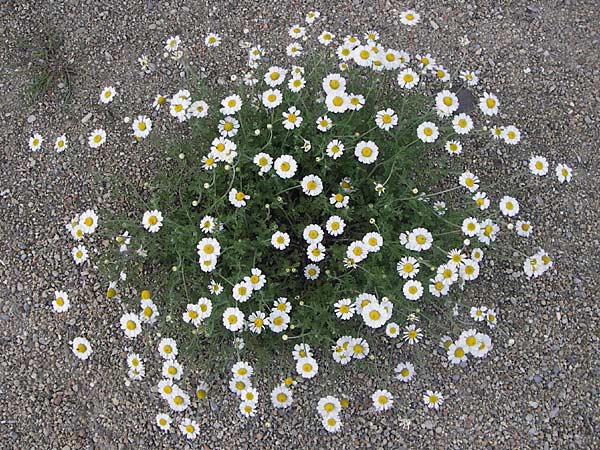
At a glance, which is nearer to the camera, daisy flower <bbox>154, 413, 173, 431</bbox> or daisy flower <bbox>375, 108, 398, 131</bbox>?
daisy flower <bbox>375, 108, 398, 131</bbox>

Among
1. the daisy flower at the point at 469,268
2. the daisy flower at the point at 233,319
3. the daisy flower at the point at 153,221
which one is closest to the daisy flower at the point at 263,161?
the daisy flower at the point at 153,221

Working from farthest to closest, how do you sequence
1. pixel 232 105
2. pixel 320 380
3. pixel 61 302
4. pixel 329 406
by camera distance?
pixel 320 380 → pixel 61 302 → pixel 329 406 → pixel 232 105

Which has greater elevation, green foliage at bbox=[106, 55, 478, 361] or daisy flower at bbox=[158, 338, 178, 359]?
green foliage at bbox=[106, 55, 478, 361]

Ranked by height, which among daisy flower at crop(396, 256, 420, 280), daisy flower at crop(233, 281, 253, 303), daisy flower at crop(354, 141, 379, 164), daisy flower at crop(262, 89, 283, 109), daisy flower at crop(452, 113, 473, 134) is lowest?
daisy flower at crop(233, 281, 253, 303)

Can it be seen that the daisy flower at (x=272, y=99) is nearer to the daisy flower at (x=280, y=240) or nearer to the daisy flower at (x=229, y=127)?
the daisy flower at (x=229, y=127)

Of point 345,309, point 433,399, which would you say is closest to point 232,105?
point 345,309

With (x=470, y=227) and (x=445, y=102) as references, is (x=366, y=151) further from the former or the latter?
(x=470, y=227)

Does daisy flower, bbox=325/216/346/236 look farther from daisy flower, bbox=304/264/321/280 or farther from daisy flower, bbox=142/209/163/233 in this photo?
daisy flower, bbox=142/209/163/233

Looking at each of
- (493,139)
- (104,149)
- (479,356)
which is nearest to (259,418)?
(479,356)

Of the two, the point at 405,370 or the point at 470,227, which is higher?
the point at 470,227

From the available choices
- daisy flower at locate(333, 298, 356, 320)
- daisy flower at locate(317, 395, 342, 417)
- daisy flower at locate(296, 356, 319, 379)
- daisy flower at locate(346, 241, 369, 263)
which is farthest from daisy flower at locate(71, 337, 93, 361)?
daisy flower at locate(346, 241, 369, 263)
